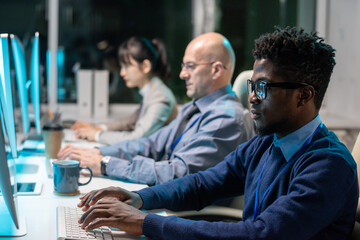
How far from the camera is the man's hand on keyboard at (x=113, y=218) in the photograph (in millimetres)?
1226

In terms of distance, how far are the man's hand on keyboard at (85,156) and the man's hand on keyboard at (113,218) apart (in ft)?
2.08

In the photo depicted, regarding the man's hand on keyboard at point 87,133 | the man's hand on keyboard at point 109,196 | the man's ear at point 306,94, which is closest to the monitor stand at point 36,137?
the man's hand on keyboard at point 87,133

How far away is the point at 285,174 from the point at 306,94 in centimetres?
21

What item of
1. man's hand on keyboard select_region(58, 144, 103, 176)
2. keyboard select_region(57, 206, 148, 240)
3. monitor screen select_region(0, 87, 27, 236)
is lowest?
man's hand on keyboard select_region(58, 144, 103, 176)

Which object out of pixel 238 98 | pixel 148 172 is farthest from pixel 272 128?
pixel 238 98

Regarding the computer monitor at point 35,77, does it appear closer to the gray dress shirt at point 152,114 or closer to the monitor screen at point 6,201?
the gray dress shirt at point 152,114

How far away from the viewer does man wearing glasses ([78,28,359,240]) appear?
1.10 meters

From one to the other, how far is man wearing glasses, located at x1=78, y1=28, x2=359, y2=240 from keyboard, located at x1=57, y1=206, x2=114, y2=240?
0.02 metres

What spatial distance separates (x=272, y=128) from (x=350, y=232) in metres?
0.31

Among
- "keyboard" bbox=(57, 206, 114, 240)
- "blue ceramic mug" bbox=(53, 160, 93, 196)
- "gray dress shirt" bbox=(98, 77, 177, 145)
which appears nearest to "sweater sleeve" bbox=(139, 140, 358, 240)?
"keyboard" bbox=(57, 206, 114, 240)

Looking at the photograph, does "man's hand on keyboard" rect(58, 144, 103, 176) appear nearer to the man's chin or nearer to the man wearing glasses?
the man wearing glasses

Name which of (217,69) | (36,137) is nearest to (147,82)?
(36,137)

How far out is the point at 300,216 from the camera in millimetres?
1083

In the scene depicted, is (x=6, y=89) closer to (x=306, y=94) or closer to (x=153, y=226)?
(x=153, y=226)
